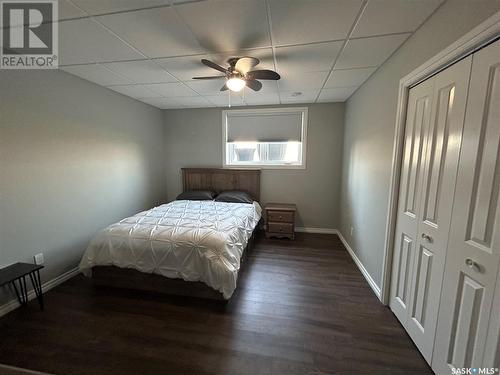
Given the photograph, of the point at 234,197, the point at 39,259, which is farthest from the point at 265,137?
the point at 39,259

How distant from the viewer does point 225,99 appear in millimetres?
3775

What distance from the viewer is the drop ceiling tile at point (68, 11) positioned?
4.77 ft

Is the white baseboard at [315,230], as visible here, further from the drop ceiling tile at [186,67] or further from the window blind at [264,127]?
the drop ceiling tile at [186,67]

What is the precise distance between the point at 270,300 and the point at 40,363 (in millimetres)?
1849

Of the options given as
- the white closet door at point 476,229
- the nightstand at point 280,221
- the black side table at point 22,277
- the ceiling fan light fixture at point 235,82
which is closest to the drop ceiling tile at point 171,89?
the ceiling fan light fixture at point 235,82

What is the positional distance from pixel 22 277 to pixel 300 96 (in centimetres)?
413

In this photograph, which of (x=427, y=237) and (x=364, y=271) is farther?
→ (x=364, y=271)

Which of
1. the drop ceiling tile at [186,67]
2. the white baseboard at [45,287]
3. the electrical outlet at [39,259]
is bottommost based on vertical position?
the white baseboard at [45,287]

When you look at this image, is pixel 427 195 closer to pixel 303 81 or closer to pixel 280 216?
pixel 303 81

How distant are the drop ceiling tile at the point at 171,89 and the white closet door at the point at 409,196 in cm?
274

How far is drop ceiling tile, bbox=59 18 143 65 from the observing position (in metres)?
1.71

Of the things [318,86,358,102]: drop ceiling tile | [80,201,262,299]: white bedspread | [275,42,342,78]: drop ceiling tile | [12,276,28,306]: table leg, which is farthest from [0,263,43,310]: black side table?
[318,86,358,102]: drop ceiling tile

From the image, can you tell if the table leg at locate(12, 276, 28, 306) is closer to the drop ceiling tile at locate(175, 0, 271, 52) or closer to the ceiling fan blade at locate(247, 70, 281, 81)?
the drop ceiling tile at locate(175, 0, 271, 52)

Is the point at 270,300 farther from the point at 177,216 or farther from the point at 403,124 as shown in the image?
the point at 403,124
